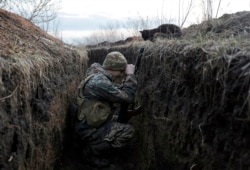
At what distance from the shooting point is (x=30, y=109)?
4062mm

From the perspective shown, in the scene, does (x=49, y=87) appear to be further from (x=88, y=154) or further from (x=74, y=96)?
(x=74, y=96)

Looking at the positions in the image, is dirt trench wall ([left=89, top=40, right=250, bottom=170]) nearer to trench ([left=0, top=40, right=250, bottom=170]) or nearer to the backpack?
trench ([left=0, top=40, right=250, bottom=170])

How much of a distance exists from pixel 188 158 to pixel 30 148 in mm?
1732

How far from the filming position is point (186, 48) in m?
4.10

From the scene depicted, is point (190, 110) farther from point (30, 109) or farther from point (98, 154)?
point (98, 154)

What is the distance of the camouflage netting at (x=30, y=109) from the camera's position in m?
3.44

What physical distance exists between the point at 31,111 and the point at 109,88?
5.40 feet

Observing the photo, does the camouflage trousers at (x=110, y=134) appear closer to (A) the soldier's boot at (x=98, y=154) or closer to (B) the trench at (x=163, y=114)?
(A) the soldier's boot at (x=98, y=154)

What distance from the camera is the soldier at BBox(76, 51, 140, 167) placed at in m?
5.66

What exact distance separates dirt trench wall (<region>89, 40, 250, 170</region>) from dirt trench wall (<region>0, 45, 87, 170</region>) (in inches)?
52.2

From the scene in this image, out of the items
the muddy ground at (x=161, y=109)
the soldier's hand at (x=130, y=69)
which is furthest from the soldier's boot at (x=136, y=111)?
the soldier's hand at (x=130, y=69)

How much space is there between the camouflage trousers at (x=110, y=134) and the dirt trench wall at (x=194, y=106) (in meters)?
0.23

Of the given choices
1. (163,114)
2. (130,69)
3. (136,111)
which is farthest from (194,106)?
(130,69)

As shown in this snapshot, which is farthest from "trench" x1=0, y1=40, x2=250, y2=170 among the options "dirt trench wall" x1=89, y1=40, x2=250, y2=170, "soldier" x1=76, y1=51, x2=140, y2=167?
"soldier" x1=76, y1=51, x2=140, y2=167
